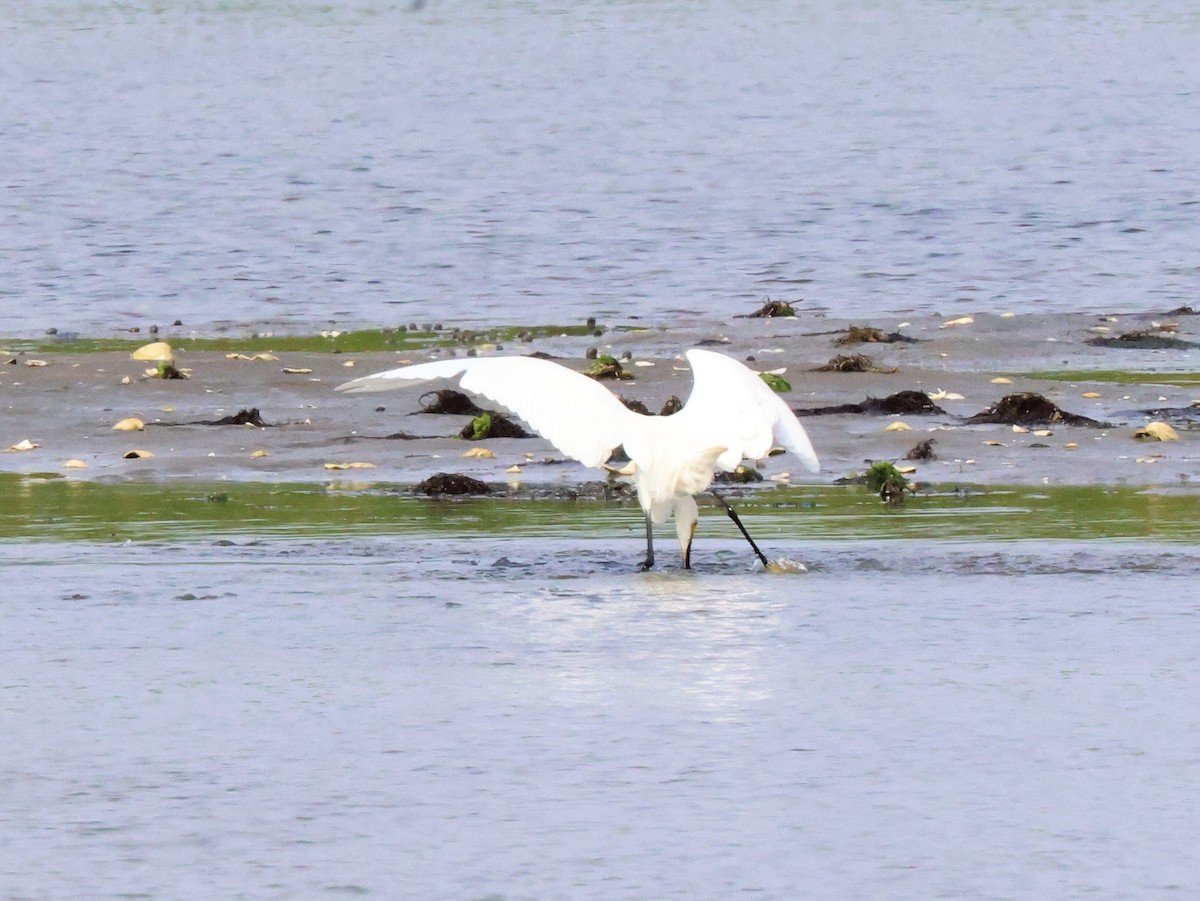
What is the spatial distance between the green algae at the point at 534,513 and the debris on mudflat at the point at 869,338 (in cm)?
550

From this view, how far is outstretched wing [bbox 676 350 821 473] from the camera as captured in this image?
31.6ft

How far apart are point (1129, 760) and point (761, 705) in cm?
114

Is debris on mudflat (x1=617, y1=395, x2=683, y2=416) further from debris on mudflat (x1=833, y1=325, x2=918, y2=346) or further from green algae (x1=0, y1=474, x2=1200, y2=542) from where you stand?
debris on mudflat (x1=833, y1=325, x2=918, y2=346)

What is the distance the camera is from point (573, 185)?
32188mm

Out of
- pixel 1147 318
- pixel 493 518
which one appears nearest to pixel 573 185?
pixel 1147 318

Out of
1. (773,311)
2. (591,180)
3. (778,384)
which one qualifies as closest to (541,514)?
(778,384)

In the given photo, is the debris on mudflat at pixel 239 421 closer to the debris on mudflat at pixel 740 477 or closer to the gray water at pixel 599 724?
the debris on mudflat at pixel 740 477

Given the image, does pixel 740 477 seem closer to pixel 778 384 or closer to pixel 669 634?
pixel 778 384

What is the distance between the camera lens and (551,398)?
9.95 meters

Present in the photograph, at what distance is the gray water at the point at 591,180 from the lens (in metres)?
22.8

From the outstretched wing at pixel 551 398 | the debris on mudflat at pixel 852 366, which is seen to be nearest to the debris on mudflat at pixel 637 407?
the debris on mudflat at pixel 852 366

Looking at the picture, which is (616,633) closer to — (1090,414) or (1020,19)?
(1090,414)

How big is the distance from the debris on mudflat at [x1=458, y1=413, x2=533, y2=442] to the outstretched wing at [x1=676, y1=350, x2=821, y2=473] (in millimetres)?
3720

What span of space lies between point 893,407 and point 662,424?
470 cm
